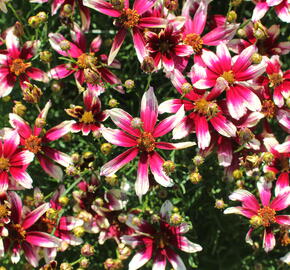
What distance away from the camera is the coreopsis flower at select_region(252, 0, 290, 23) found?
2.22 meters

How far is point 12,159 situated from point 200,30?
1169 millimetres

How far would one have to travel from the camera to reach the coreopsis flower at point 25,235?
2.13m

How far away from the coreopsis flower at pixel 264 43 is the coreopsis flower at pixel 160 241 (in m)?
0.92

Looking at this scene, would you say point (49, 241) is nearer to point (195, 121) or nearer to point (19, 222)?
point (19, 222)

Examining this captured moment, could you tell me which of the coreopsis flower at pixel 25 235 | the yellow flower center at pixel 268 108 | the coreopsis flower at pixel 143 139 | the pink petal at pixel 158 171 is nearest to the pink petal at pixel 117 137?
the coreopsis flower at pixel 143 139

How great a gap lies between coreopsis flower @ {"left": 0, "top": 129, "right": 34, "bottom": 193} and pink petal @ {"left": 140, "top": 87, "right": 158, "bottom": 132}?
563 millimetres

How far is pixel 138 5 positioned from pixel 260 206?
3.95 ft

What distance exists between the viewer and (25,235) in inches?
86.0

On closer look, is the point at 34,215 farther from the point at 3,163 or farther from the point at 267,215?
the point at 267,215

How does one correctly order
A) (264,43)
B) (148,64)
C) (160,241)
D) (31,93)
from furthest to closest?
(264,43)
(160,241)
(31,93)
(148,64)

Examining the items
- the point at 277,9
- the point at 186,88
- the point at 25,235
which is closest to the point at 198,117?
the point at 186,88

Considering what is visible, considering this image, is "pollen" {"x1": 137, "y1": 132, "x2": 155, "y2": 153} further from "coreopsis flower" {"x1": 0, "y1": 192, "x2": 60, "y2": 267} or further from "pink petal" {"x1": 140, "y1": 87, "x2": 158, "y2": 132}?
"coreopsis flower" {"x1": 0, "y1": 192, "x2": 60, "y2": 267}

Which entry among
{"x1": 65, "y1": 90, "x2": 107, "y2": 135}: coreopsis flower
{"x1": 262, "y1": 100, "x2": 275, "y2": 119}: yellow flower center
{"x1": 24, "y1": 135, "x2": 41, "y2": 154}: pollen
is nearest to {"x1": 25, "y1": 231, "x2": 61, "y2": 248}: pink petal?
{"x1": 24, "y1": 135, "x2": 41, "y2": 154}: pollen

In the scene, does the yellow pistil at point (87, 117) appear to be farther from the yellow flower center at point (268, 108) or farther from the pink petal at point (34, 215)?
the yellow flower center at point (268, 108)
